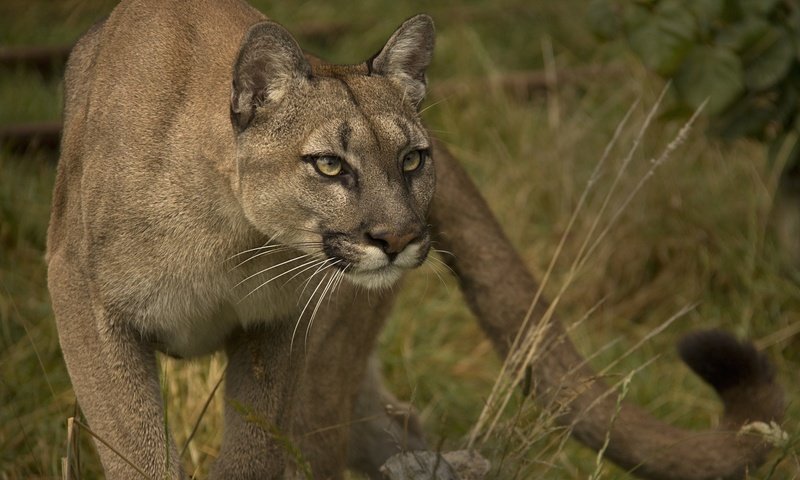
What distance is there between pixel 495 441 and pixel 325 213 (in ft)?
4.47

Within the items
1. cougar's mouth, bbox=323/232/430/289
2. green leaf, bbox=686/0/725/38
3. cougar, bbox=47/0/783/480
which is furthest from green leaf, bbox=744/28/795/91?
cougar's mouth, bbox=323/232/430/289

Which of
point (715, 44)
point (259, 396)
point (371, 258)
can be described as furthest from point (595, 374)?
point (715, 44)

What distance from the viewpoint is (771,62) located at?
5.77 metres

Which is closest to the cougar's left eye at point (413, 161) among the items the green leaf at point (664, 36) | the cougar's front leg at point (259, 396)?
the cougar's front leg at point (259, 396)

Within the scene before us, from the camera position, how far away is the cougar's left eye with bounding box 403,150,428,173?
384cm

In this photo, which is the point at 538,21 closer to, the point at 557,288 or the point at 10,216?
the point at 557,288

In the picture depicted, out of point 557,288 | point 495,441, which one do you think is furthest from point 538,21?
point 495,441

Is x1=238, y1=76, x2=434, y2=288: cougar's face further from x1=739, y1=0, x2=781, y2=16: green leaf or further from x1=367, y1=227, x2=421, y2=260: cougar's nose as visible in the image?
x1=739, y1=0, x2=781, y2=16: green leaf

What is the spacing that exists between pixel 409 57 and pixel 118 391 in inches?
56.6

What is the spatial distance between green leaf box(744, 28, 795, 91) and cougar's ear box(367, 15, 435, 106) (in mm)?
2223

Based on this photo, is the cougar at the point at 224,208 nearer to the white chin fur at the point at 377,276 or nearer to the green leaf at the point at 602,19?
the white chin fur at the point at 377,276

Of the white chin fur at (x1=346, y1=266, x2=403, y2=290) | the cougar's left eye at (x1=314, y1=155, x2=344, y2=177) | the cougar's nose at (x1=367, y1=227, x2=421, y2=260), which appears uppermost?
the cougar's left eye at (x1=314, y1=155, x2=344, y2=177)

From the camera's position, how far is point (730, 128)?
242 inches

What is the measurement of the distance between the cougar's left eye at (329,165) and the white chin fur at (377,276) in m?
0.31
